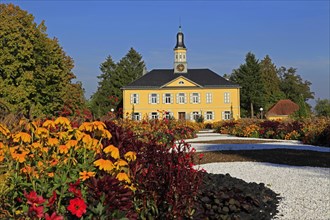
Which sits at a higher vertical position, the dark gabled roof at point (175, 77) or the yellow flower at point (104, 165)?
the dark gabled roof at point (175, 77)

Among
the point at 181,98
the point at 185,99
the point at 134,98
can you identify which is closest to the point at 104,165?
the point at 181,98

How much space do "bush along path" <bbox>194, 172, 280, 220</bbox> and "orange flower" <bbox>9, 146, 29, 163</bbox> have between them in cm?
171

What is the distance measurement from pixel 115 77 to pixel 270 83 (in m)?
23.4

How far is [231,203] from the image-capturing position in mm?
4766

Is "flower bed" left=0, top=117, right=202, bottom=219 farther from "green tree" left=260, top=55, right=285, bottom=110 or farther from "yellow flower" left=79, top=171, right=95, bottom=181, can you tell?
"green tree" left=260, top=55, right=285, bottom=110

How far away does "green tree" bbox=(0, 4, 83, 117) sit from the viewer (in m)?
27.5

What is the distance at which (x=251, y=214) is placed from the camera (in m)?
4.84

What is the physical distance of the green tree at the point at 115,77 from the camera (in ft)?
193

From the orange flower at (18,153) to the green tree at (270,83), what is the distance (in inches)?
2206

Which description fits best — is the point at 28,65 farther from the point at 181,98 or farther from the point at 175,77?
the point at 175,77

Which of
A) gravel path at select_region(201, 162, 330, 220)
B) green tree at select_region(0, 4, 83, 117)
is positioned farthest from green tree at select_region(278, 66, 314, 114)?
gravel path at select_region(201, 162, 330, 220)

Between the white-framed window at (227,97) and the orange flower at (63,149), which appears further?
the white-framed window at (227,97)

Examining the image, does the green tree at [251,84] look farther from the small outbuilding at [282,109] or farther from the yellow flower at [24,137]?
the yellow flower at [24,137]

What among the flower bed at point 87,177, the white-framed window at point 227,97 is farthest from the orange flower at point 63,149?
the white-framed window at point 227,97
